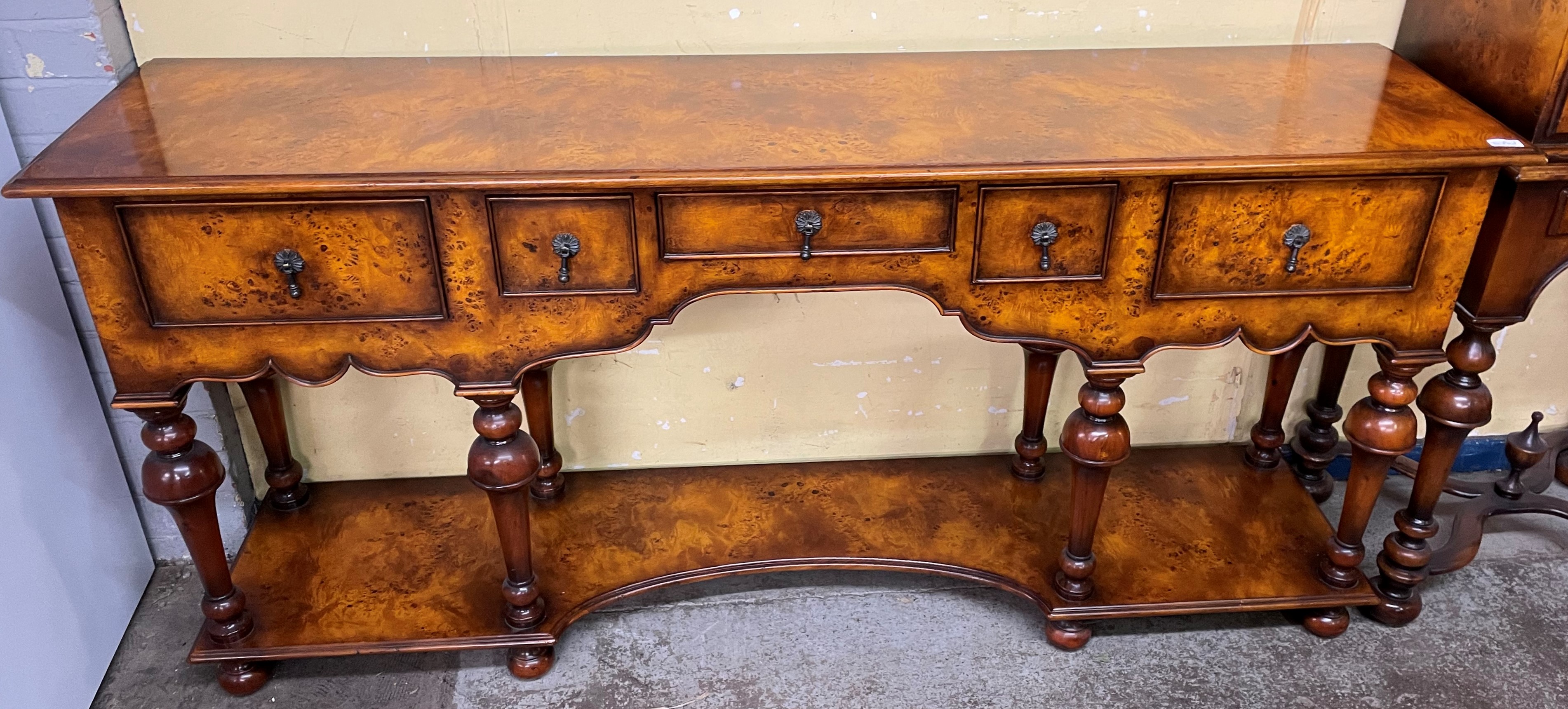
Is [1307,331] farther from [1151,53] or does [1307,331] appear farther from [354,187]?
[354,187]

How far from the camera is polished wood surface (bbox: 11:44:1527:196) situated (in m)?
1.69

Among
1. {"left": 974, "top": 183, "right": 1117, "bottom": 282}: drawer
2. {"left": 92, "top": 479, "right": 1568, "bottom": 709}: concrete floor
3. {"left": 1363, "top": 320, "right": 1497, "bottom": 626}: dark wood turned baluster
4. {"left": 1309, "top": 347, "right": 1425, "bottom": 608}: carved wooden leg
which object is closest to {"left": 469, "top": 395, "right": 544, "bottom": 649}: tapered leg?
{"left": 92, "top": 479, "right": 1568, "bottom": 709}: concrete floor

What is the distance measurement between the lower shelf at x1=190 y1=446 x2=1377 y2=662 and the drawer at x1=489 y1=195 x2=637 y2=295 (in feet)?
2.54

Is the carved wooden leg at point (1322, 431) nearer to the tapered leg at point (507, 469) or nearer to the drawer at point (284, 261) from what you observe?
the tapered leg at point (507, 469)

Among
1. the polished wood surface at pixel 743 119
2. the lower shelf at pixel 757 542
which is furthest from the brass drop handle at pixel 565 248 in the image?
the lower shelf at pixel 757 542

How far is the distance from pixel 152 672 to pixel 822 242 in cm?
161

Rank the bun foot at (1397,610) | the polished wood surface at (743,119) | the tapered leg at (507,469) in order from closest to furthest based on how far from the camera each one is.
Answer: the polished wood surface at (743,119) < the tapered leg at (507,469) < the bun foot at (1397,610)

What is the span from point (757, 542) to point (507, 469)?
0.66m

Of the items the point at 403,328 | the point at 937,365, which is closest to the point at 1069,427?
the point at 937,365

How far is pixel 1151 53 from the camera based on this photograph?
Answer: 2.18 m

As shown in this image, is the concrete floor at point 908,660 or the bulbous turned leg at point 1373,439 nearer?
the bulbous turned leg at point 1373,439

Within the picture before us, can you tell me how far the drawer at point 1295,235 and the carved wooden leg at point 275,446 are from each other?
177cm

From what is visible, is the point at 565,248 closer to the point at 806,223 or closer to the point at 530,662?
the point at 806,223

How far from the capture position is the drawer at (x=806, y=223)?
5.72 ft
